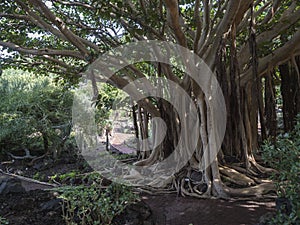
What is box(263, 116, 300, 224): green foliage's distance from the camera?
1.75 meters

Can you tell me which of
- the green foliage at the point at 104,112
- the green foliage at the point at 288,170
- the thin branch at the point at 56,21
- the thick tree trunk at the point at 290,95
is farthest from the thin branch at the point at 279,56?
the green foliage at the point at 104,112

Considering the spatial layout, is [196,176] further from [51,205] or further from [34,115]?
[34,115]

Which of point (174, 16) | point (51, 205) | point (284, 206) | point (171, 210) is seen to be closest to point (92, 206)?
point (51, 205)

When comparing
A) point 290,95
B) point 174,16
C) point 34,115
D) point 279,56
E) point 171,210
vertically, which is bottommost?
point 171,210

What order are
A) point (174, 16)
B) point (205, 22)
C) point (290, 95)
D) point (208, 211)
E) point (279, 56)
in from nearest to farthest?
1. point (208, 211)
2. point (174, 16)
3. point (205, 22)
4. point (279, 56)
5. point (290, 95)

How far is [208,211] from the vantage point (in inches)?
113

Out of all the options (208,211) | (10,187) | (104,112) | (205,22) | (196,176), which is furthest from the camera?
(104,112)

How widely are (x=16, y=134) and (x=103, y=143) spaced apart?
2.62 meters

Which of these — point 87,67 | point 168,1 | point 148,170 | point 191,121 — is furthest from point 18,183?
point 168,1

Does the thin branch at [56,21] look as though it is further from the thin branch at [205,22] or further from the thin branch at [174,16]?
the thin branch at [205,22]

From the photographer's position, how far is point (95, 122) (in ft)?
25.1

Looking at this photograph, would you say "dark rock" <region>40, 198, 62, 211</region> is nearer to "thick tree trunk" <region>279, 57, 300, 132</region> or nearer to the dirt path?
the dirt path

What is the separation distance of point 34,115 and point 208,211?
16.3 feet

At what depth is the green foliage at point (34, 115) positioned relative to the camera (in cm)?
647
